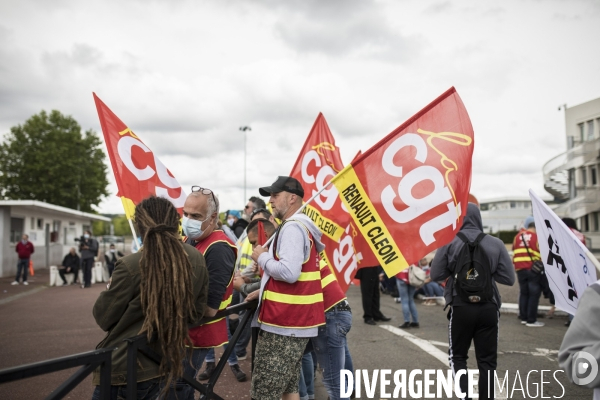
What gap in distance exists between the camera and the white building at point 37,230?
2267 cm

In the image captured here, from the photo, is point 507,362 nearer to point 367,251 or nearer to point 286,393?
point 367,251

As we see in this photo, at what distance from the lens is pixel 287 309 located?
10.6 feet

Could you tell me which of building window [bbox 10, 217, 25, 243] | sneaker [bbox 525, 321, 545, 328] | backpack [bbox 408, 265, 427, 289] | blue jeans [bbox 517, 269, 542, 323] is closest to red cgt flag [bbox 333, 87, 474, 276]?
backpack [bbox 408, 265, 427, 289]

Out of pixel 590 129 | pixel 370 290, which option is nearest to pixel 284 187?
pixel 370 290

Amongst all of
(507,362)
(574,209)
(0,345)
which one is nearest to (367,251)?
(507,362)

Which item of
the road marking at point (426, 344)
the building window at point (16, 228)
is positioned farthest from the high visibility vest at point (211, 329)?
the building window at point (16, 228)

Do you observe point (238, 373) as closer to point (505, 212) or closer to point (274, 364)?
point (274, 364)

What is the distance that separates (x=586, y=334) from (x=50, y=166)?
47322mm

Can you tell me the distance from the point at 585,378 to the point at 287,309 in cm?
A: 185

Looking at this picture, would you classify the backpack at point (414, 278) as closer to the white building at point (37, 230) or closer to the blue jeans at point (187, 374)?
the blue jeans at point (187, 374)

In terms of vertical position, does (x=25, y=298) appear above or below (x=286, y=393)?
below

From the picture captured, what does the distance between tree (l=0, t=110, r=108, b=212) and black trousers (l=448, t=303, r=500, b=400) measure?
43.6m

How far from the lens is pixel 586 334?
1784 millimetres

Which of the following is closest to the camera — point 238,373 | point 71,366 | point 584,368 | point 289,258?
point 584,368
